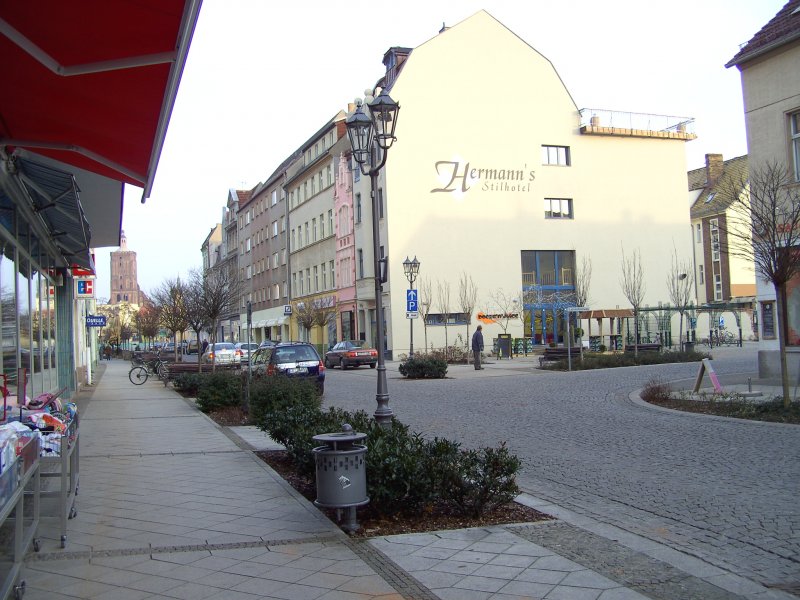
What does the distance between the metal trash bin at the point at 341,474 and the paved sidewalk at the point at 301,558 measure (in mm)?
285

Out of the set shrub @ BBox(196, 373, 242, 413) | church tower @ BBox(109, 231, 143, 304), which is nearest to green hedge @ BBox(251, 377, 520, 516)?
shrub @ BBox(196, 373, 242, 413)

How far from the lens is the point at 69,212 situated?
1208cm

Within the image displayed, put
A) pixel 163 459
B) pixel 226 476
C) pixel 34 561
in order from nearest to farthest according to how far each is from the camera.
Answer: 1. pixel 34 561
2. pixel 226 476
3. pixel 163 459

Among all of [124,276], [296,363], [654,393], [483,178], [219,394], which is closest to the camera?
[654,393]

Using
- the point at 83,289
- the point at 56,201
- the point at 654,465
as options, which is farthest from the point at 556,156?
the point at 654,465

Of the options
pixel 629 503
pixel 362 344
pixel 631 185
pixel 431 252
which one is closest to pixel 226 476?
pixel 629 503

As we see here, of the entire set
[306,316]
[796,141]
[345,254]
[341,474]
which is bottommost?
[341,474]

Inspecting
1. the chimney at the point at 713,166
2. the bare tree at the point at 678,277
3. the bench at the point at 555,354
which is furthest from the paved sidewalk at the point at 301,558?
the chimney at the point at 713,166

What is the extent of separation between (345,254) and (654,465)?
45160 millimetres

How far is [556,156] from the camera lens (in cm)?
4909

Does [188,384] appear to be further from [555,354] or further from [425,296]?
[425,296]

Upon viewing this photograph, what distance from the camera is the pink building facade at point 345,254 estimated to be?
52.0 m

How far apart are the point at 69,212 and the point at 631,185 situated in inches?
1734

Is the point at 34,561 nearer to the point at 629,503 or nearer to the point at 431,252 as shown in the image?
the point at 629,503
